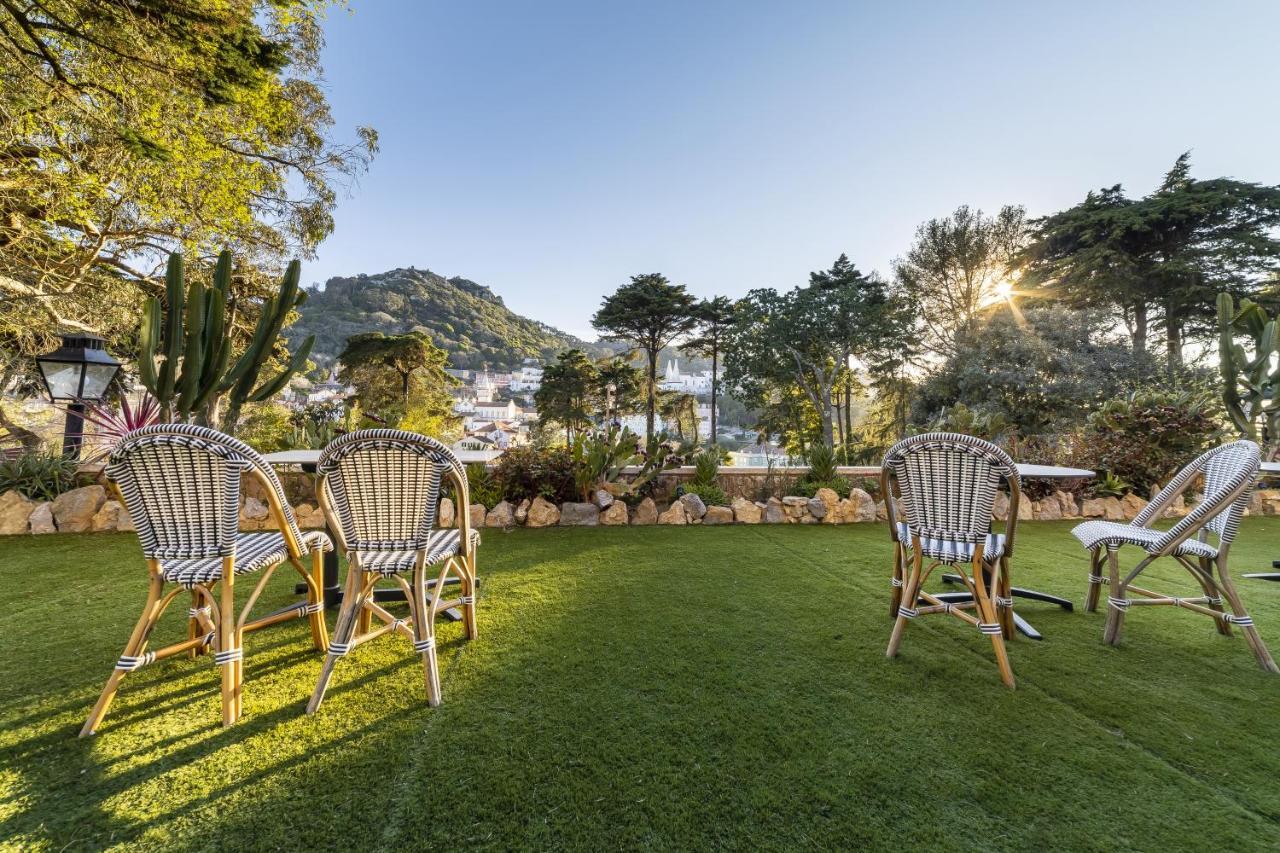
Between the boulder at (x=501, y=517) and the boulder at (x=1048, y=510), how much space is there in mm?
5771

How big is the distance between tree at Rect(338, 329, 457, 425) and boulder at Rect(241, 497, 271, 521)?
46.9 ft

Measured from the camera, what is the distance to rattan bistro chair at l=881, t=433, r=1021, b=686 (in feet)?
6.12

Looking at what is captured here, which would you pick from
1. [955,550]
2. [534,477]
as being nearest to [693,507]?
[534,477]

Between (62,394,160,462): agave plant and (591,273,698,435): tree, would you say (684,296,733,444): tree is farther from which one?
(62,394,160,462): agave plant

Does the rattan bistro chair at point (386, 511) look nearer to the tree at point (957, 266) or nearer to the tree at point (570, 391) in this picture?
the tree at point (957, 266)

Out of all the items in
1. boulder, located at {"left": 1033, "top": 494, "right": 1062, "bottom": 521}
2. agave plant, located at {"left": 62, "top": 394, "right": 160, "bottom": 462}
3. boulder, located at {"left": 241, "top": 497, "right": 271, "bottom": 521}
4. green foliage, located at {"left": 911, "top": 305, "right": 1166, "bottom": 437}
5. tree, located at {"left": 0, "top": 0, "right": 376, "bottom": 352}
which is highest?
tree, located at {"left": 0, "top": 0, "right": 376, "bottom": 352}

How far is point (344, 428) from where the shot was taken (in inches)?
213

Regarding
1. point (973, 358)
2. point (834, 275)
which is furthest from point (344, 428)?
point (834, 275)

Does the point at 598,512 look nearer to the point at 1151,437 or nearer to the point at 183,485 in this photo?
the point at 183,485

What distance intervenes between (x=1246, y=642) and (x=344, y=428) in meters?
6.96

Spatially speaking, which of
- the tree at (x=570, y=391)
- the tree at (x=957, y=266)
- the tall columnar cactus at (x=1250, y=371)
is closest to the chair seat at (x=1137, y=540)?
the tall columnar cactus at (x=1250, y=371)

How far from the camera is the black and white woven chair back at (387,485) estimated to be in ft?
5.65

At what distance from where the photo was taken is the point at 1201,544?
224 centimetres

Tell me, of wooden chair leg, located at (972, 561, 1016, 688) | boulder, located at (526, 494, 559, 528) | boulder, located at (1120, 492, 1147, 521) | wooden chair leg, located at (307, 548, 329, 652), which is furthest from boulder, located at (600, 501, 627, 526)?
boulder, located at (1120, 492, 1147, 521)
